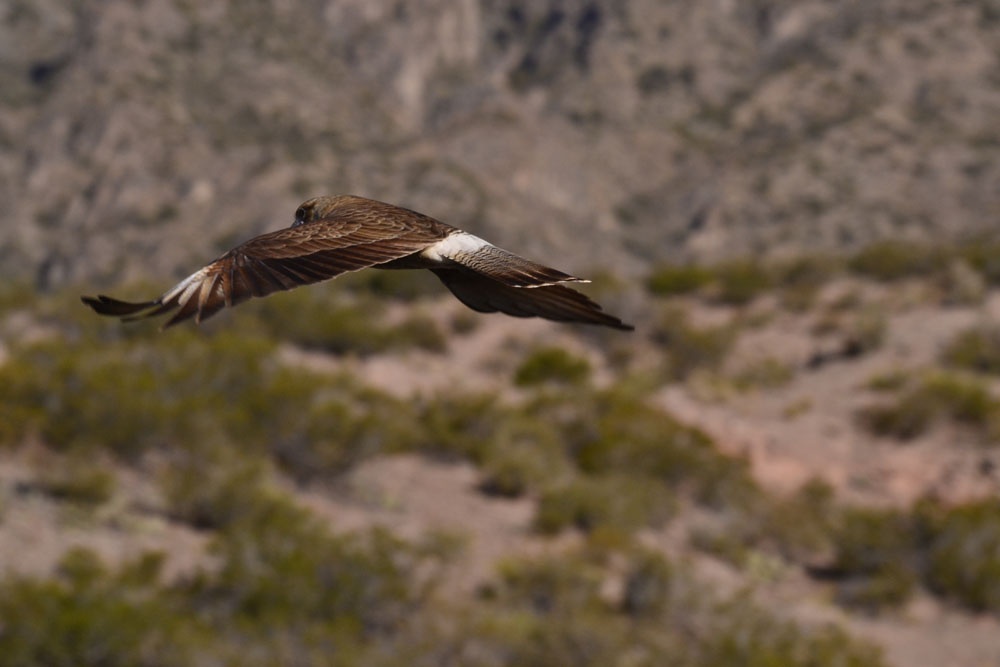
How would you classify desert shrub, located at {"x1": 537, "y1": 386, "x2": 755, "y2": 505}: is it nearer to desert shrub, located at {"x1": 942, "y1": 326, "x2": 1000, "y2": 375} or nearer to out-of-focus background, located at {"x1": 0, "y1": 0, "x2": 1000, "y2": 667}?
out-of-focus background, located at {"x1": 0, "y1": 0, "x2": 1000, "y2": 667}

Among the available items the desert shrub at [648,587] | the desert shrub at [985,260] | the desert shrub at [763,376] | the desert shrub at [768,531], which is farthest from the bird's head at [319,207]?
the desert shrub at [985,260]

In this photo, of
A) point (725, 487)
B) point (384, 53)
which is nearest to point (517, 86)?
point (384, 53)

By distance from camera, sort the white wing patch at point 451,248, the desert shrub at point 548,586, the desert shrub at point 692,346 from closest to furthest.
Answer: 1. the white wing patch at point 451,248
2. the desert shrub at point 548,586
3. the desert shrub at point 692,346

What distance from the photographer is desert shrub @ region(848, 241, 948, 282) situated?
20.6 m

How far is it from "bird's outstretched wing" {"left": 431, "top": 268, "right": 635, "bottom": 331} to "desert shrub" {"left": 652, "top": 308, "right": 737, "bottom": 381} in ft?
43.1

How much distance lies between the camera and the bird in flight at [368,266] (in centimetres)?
350

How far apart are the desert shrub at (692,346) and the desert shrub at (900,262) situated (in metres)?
4.09

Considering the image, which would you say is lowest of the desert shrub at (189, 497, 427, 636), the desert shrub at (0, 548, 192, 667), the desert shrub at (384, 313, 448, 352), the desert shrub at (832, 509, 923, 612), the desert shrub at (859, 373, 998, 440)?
the desert shrub at (0, 548, 192, 667)

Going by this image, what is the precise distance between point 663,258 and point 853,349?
159 feet

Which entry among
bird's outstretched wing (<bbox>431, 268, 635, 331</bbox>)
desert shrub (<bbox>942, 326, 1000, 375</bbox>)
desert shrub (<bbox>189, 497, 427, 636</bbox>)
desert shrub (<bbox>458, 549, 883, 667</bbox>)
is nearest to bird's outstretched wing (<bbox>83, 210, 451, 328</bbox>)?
bird's outstretched wing (<bbox>431, 268, 635, 331</bbox>)

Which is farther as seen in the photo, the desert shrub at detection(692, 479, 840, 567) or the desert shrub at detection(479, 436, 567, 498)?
the desert shrub at detection(479, 436, 567, 498)

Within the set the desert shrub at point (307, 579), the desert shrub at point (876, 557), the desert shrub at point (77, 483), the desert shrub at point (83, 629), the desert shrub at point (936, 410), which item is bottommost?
the desert shrub at point (83, 629)

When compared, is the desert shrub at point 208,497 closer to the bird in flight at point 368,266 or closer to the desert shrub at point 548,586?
the desert shrub at point 548,586

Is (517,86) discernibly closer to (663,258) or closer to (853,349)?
(663,258)
